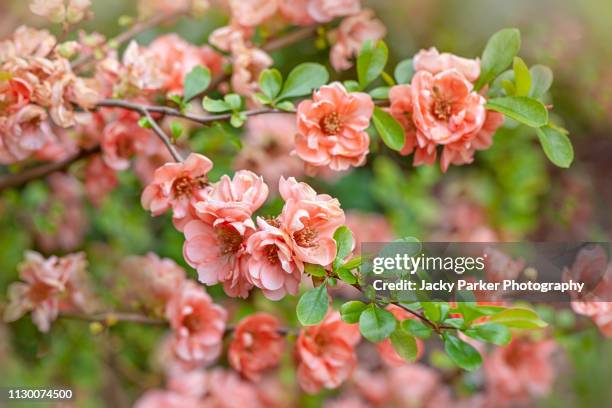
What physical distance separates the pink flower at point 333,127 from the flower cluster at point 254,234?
3.1 inches

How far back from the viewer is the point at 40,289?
2.82ft

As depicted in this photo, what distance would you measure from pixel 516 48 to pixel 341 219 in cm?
25

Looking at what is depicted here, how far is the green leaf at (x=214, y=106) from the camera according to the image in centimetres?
71

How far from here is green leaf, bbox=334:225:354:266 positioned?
2.03ft

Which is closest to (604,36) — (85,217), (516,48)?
Answer: (516,48)

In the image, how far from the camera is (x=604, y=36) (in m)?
1.68

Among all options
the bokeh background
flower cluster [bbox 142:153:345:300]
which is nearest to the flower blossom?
the bokeh background

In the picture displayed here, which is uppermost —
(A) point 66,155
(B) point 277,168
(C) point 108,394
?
(A) point 66,155

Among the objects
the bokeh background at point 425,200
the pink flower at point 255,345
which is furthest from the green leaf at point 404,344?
the bokeh background at point 425,200

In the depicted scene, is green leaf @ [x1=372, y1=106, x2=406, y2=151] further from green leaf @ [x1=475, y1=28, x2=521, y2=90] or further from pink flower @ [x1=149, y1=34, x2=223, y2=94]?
pink flower @ [x1=149, y1=34, x2=223, y2=94]

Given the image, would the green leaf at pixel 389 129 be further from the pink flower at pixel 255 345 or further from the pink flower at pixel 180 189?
the pink flower at pixel 255 345

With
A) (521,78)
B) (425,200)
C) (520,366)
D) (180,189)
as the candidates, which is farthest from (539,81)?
(425,200)

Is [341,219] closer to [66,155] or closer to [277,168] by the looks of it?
[66,155]

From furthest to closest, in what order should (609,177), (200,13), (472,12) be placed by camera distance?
(609,177)
(472,12)
(200,13)
